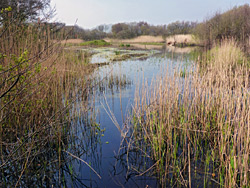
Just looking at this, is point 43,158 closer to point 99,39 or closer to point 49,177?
point 49,177

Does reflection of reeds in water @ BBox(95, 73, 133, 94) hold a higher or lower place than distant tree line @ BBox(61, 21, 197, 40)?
lower

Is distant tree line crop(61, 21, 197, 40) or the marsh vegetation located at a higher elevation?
distant tree line crop(61, 21, 197, 40)

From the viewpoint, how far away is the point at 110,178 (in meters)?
2.53

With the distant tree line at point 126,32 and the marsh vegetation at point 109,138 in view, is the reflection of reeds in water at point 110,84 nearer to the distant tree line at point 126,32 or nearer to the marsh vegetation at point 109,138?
the distant tree line at point 126,32

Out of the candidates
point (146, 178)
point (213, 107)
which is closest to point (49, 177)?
point (146, 178)

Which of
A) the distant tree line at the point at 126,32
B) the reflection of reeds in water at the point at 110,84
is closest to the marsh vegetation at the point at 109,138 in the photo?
the distant tree line at the point at 126,32

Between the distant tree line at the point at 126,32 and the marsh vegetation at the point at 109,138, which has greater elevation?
the distant tree line at the point at 126,32

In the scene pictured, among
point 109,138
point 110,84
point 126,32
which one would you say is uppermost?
point 126,32

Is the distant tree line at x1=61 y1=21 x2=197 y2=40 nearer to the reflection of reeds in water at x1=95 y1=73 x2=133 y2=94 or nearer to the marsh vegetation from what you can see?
the marsh vegetation

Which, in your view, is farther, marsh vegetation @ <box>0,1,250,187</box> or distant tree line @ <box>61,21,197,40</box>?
distant tree line @ <box>61,21,197,40</box>

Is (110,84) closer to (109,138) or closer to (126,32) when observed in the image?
(109,138)

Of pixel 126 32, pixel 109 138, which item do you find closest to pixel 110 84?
pixel 109 138

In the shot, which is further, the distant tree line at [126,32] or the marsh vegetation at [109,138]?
the distant tree line at [126,32]

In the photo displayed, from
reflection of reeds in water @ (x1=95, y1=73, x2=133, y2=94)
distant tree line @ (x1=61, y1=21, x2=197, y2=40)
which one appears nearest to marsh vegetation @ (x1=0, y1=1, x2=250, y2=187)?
distant tree line @ (x1=61, y1=21, x2=197, y2=40)
